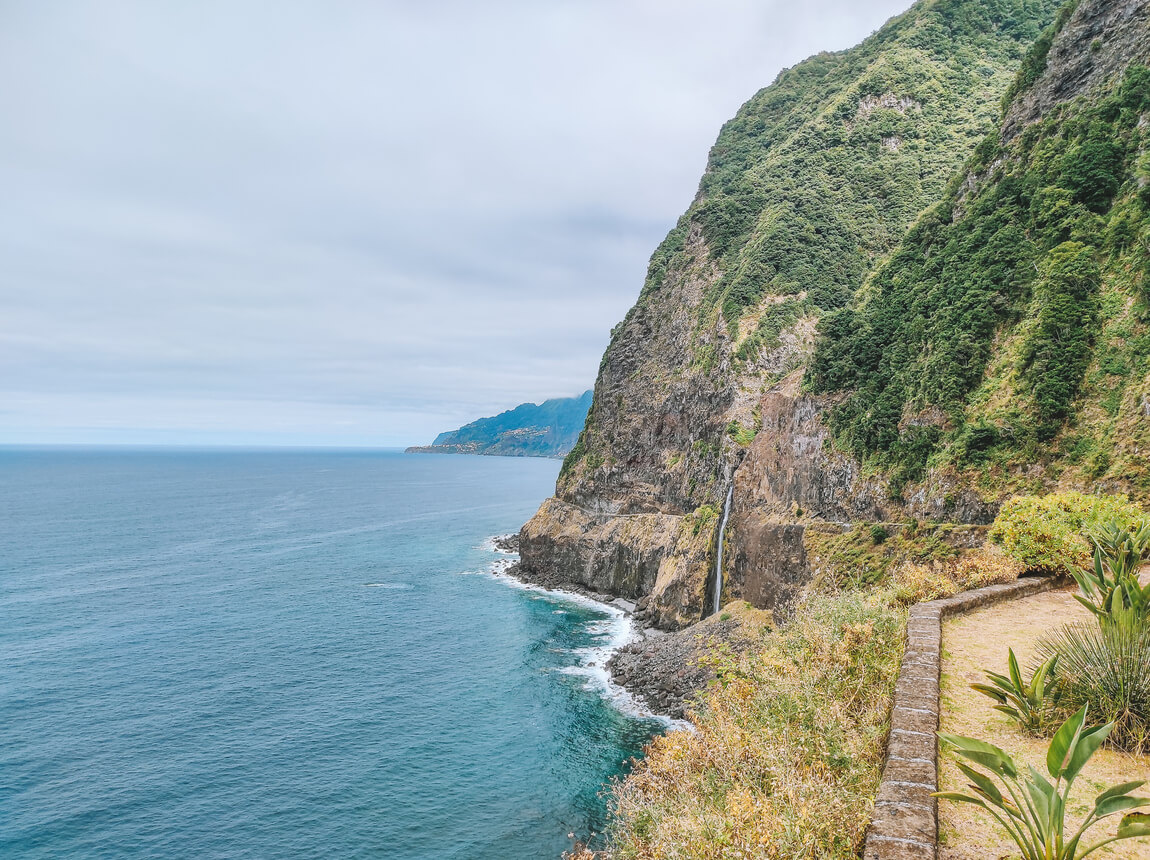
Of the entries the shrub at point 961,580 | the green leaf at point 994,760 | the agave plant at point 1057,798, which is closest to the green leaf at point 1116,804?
the agave plant at point 1057,798

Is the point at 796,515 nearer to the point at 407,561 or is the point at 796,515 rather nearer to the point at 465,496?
the point at 407,561

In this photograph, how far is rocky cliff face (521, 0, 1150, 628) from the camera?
145ft

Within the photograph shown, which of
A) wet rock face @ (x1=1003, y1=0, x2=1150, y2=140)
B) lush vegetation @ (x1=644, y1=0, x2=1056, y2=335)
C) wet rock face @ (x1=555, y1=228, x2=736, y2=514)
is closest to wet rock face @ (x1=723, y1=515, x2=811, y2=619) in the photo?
wet rock face @ (x1=555, y1=228, x2=736, y2=514)

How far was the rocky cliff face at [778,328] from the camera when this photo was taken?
44219 mm

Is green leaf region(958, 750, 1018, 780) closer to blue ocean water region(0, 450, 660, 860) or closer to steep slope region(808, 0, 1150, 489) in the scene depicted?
blue ocean water region(0, 450, 660, 860)

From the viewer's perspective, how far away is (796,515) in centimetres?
4578

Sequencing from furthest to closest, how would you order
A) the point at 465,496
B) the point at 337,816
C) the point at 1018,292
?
the point at 465,496 < the point at 1018,292 < the point at 337,816

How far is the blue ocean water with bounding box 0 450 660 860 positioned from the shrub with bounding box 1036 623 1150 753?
2446 cm

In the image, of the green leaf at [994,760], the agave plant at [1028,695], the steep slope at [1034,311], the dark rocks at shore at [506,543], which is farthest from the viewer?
the dark rocks at shore at [506,543]

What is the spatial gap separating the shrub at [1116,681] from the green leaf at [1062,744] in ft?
11.6

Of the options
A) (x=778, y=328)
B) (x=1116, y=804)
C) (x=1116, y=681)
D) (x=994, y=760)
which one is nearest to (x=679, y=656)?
(x=778, y=328)

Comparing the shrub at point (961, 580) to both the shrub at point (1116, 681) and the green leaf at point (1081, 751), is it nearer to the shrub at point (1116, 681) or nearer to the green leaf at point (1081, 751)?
the shrub at point (1116, 681)

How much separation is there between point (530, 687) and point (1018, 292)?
40013 millimetres

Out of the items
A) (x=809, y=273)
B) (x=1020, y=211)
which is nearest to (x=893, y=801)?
(x=1020, y=211)
